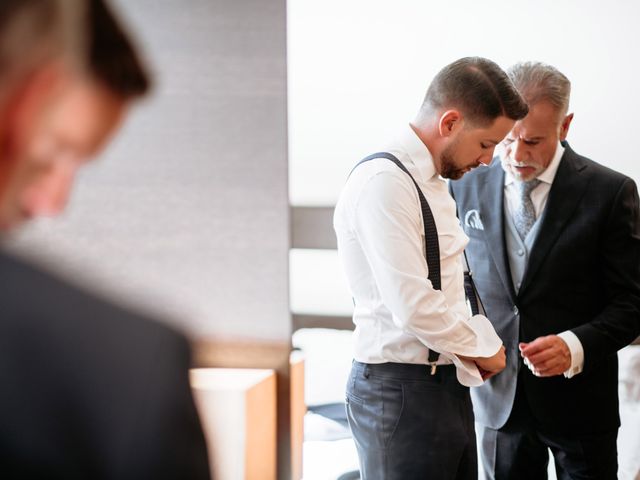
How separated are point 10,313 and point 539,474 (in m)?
1.66

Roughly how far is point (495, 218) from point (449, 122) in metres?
0.41

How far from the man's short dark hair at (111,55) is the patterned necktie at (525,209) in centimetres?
136

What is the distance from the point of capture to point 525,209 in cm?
187

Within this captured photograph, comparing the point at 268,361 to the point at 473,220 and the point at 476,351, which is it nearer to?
the point at 476,351

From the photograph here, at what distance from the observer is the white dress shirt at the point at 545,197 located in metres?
Result: 1.72

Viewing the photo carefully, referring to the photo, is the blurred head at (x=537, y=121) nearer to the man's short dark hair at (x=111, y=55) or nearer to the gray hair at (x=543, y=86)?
the gray hair at (x=543, y=86)

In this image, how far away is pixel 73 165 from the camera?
67 centimetres

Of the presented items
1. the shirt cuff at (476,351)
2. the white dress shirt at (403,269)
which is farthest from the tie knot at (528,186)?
the shirt cuff at (476,351)

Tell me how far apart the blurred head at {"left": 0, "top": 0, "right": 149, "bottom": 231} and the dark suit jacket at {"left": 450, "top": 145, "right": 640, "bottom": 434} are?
1367mm

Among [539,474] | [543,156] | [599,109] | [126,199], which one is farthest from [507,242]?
[126,199]

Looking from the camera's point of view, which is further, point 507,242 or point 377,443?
point 507,242

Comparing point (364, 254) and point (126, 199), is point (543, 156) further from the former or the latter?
point (126, 199)

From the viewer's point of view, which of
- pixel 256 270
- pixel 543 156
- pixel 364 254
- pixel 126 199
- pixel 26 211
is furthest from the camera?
pixel 543 156

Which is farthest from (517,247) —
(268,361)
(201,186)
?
(201,186)
